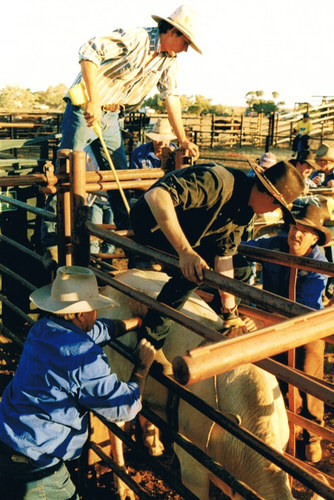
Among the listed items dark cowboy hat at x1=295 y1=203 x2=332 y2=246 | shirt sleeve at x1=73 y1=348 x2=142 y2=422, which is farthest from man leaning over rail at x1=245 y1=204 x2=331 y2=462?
shirt sleeve at x1=73 y1=348 x2=142 y2=422

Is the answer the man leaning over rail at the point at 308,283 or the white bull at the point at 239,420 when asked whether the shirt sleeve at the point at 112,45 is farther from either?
the white bull at the point at 239,420

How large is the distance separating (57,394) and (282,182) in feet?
4.65

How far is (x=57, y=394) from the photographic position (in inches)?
91.4

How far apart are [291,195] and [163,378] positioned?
1.06 meters

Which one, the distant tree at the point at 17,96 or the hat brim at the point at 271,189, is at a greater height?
the distant tree at the point at 17,96

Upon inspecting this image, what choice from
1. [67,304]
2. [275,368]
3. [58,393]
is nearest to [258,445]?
[275,368]

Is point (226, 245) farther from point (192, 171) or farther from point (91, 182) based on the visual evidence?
point (91, 182)

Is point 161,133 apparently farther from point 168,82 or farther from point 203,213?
point 203,213

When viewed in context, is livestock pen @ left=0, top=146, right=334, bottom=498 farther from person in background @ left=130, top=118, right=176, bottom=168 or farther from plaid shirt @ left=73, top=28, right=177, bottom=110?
person in background @ left=130, top=118, right=176, bottom=168

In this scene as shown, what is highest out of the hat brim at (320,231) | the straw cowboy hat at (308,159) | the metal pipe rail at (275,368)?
the straw cowboy hat at (308,159)

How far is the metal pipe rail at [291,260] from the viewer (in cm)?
239

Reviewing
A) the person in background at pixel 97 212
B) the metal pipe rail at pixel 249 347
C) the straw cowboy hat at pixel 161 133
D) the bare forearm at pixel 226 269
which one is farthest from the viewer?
the straw cowboy hat at pixel 161 133

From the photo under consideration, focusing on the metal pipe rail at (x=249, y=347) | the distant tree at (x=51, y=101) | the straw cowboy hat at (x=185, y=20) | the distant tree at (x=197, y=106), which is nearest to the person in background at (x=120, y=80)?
the straw cowboy hat at (x=185, y=20)

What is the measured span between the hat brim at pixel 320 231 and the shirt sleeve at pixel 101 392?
1890 mm
